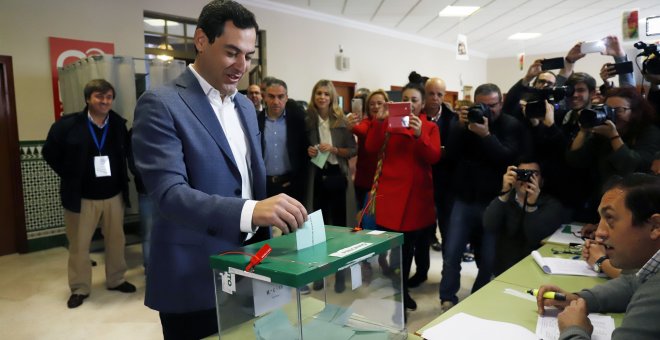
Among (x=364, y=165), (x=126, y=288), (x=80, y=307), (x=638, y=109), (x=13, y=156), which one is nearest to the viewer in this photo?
(x=638, y=109)

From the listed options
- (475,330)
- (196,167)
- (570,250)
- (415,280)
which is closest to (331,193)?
(415,280)

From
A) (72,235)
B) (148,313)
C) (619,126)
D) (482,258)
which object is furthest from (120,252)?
(619,126)

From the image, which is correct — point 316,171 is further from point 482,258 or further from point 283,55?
point 283,55

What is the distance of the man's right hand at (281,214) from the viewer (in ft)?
3.02

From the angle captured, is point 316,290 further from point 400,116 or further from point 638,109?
point 638,109

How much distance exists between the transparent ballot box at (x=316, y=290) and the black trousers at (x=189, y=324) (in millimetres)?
120

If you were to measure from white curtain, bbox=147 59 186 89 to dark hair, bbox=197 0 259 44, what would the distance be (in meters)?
2.85

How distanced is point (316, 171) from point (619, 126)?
190 centimetres

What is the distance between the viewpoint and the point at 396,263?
1229mm

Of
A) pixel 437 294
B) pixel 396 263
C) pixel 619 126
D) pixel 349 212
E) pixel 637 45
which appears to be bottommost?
pixel 437 294

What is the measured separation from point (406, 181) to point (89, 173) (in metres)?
2.28

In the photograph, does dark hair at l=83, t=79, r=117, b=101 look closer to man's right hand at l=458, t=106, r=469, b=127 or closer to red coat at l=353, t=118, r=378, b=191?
red coat at l=353, t=118, r=378, b=191

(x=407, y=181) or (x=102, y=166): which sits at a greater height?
(x=102, y=166)

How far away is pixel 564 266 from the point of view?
1739 millimetres
